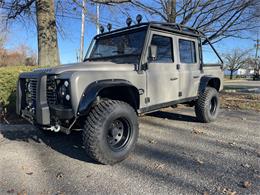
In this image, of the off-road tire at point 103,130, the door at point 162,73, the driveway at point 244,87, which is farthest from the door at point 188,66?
the driveway at point 244,87

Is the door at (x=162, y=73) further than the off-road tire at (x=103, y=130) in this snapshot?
Answer: Yes

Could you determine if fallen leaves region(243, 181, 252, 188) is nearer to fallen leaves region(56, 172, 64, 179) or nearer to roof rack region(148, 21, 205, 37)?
fallen leaves region(56, 172, 64, 179)

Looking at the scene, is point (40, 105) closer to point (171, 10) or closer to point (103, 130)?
point (103, 130)

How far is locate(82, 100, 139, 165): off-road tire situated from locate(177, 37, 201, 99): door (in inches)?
73.9

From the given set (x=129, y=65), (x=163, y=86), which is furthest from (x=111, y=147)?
(x=163, y=86)

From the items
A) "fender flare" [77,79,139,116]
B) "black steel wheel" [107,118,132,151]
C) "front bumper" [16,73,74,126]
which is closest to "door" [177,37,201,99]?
"black steel wheel" [107,118,132,151]

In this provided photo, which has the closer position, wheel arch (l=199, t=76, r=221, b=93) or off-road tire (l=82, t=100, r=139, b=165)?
off-road tire (l=82, t=100, r=139, b=165)

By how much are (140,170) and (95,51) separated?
9.34 feet

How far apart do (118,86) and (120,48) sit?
1.24 metres

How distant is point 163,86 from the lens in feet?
14.5

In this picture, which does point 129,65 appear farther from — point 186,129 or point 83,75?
point 186,129

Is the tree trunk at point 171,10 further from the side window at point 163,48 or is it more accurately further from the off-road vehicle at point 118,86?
the side window at point 163,48

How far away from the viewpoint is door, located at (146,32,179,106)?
13.6 ft

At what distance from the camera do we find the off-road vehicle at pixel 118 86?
124 inches
